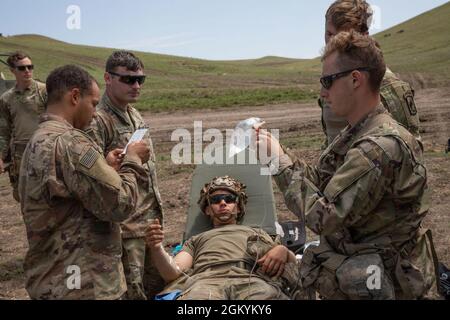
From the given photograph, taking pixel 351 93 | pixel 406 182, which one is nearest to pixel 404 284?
pixel 406 182

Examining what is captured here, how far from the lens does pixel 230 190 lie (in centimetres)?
532

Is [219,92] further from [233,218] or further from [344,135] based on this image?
[344,135]

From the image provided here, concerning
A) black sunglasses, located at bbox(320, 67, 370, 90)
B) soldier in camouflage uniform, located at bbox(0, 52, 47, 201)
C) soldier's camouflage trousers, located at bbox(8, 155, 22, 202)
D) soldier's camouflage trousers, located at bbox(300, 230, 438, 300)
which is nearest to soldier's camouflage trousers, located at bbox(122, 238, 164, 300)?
soldier's camouflage trousers, located at bbox(300, 230, 438, 300)

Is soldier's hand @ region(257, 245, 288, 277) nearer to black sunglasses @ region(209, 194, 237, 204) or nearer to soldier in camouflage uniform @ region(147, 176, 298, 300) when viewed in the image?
soldier in camouflage uniform @ region(147, 176, 298, 300)

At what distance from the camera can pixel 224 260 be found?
4609 mm

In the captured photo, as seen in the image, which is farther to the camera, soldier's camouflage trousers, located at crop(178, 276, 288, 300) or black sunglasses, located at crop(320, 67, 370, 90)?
soldier's camouflage trousers, located at crop(178, 276, 288, 300)

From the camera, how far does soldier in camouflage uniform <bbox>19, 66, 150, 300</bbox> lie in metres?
3.00

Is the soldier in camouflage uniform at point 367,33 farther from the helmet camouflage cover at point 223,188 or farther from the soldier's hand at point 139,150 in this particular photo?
the helmet camouflage cover at point 223,188

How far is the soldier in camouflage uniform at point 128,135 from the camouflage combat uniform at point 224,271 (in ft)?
1.05

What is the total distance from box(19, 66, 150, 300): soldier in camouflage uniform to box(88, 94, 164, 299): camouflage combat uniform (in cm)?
98
